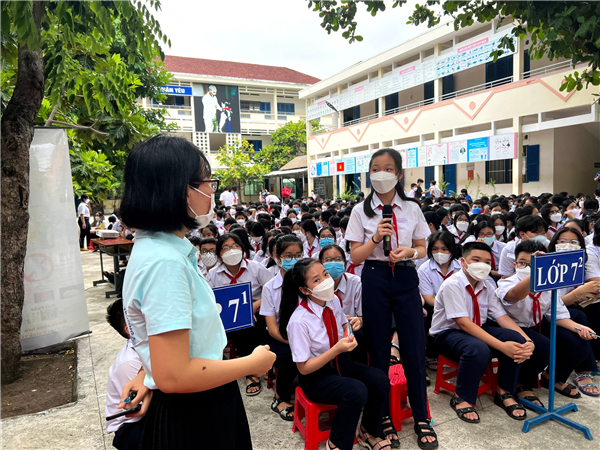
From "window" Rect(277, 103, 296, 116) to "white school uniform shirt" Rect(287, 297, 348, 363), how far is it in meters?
34.2

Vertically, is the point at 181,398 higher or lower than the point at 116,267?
higher

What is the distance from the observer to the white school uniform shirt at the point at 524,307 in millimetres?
3207

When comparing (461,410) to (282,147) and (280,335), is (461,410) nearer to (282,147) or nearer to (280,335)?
(280,335)

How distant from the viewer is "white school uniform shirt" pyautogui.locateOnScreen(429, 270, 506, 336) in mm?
2990

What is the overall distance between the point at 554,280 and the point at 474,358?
743 millimetres

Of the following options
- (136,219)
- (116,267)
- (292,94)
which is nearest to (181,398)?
(136,219)

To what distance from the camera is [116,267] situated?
6785mm

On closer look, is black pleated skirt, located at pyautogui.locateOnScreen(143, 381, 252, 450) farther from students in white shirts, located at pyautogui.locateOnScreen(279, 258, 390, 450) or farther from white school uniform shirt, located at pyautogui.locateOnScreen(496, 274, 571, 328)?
white school uniform shirt, located at pyautogui.locateOnScreen(496, 274, 571, 328)

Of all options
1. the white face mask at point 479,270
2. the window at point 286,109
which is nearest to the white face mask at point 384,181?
the white face mask at point 479,270

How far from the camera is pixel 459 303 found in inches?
117

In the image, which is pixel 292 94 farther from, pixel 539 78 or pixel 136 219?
pixel 136 219

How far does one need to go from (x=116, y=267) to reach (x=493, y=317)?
231 inches

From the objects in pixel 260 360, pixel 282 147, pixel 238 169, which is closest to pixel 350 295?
pixel 260 360

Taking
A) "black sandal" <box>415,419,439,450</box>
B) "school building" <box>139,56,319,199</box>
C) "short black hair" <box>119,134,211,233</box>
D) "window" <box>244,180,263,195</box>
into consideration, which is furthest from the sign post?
"window" <box>244,180,263,195</box>
